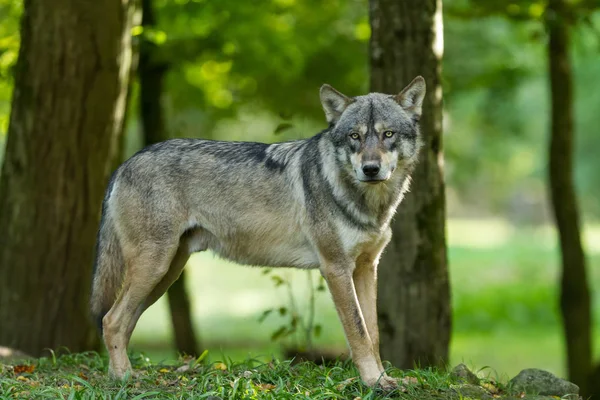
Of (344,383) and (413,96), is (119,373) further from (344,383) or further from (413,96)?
(413,96)

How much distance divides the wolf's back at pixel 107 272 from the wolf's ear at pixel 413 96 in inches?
87.1

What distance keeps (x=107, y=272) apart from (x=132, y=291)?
1.28ft

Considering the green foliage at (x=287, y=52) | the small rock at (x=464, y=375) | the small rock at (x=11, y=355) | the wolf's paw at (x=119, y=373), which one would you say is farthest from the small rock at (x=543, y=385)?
the green foliage at (x=287, y=52)

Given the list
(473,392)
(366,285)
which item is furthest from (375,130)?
(473,392)

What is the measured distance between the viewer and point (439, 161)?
727cm

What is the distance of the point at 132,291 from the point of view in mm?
6016

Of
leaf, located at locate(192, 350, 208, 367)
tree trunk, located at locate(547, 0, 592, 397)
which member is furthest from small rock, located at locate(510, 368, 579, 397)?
tree trunk, located at locate(547, 0, 592, 397)

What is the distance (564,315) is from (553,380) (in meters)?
6.07

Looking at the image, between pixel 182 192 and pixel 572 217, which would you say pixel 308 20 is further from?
pixel 182 192

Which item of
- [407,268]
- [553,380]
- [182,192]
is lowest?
[553,380]

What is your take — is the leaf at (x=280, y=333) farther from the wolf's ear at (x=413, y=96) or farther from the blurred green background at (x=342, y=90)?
the wolf's ear at (x=413, y=96)

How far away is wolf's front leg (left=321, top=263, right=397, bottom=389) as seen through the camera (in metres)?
5.48

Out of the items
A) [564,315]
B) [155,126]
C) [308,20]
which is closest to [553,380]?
[564,315]

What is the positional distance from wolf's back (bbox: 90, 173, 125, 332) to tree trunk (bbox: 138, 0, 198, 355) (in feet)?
16.3
